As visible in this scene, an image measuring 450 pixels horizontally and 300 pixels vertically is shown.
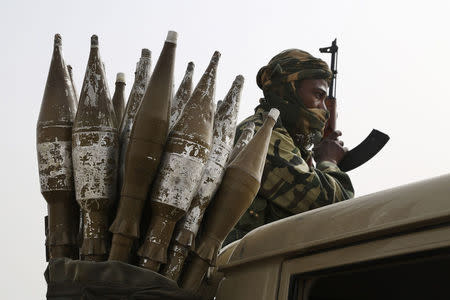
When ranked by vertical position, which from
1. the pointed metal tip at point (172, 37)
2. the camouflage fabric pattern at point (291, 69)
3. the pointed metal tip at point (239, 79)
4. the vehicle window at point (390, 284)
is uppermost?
the camouflage fabric pattern at point (291, 69)

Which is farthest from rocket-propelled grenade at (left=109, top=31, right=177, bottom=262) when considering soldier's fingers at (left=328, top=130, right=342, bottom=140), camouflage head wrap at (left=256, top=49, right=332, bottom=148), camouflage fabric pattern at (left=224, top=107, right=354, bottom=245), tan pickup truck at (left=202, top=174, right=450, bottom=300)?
soldier's fingers at (left=328, top=130, right=342, bottom=140)

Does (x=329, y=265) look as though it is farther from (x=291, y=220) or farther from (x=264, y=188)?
(x=264, y=188)

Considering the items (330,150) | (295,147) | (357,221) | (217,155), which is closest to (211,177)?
(217,155)

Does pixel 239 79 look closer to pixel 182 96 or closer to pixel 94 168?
pixel 182 96

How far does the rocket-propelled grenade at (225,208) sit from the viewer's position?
75.2 inches

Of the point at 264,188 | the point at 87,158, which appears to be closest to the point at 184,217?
the point at 87,158

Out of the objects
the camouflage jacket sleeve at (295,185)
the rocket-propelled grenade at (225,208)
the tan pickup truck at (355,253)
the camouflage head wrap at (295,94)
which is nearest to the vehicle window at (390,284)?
the tan pickup truck at (355,253)

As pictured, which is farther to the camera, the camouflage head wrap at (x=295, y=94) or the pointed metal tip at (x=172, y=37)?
the camouflage head wrap at (x=295, y=94)

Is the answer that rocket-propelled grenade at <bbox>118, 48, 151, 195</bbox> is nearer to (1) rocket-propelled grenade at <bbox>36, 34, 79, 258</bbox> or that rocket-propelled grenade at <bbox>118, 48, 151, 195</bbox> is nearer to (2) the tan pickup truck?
(1) rocket-propelled grenade at <bbox>36, 34, 79, 258</bbox>

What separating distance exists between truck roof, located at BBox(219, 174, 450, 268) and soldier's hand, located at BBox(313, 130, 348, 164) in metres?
2.43

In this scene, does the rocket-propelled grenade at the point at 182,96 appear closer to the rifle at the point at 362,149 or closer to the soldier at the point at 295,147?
the soldier at the point at 295,147

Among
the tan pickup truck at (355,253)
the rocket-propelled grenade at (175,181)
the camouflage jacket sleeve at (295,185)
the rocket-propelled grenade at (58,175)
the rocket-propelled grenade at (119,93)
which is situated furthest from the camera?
the camouflage jacket sleeve at (295,185)

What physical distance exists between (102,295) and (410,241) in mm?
796

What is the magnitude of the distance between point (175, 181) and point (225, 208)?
193mm
